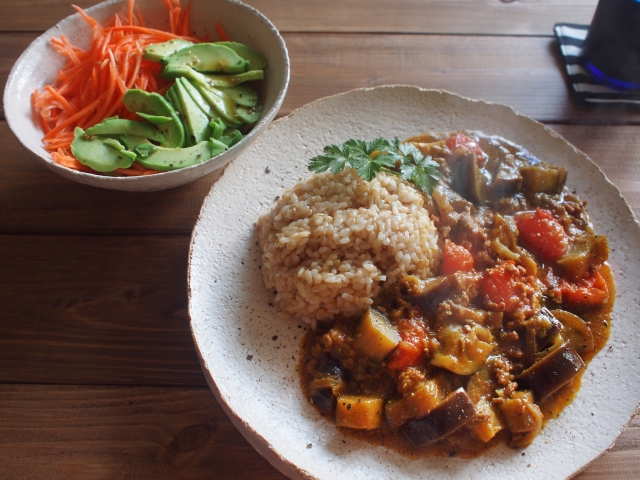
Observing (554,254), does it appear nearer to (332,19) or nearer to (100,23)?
(332,19)

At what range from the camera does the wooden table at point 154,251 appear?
2.49 metres

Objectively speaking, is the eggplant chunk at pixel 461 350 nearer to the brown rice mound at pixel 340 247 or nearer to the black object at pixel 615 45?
the brown rice mound at pixel 340 247

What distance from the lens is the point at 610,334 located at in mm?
2715

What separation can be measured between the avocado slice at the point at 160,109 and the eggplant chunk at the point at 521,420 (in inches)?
87.9

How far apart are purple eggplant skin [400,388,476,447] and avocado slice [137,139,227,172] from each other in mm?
1789

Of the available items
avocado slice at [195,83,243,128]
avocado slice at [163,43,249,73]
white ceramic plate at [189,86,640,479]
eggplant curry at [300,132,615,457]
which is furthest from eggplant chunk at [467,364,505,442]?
avocado slice at [163,43,249,73]

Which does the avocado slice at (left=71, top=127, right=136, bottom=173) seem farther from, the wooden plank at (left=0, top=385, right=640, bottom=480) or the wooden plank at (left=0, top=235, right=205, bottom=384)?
the wooden plank at (left=0, top=385, right=640, bottom=480)

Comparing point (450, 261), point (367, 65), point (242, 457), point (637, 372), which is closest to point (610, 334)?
point (637, 372)

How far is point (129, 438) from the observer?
2.49 m

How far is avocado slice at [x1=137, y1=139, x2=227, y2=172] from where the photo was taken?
287 cm

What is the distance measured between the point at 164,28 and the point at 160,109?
2.98ft

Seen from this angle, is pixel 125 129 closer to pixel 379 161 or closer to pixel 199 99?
pixel 199 99

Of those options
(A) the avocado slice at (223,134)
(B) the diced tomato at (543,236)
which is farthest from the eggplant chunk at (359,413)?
(A) the avocado slice at (223,134)

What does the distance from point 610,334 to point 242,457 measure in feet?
6.58
